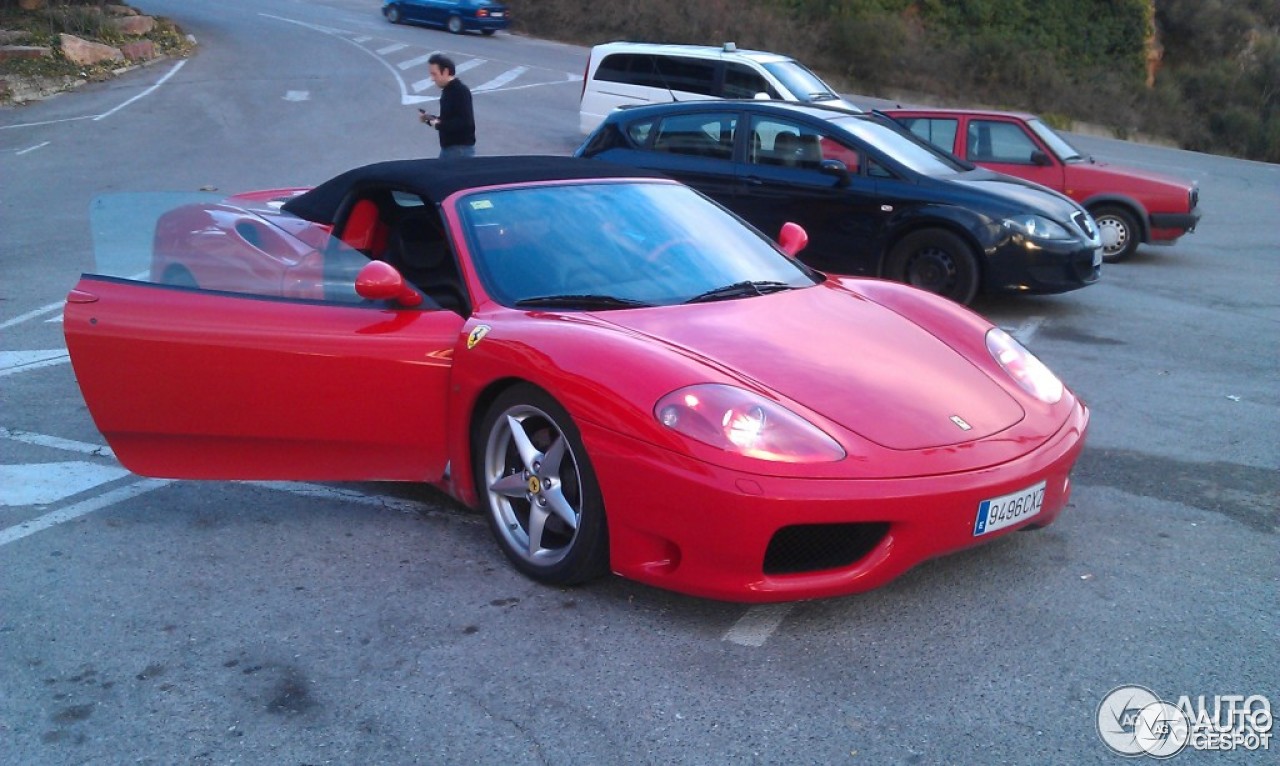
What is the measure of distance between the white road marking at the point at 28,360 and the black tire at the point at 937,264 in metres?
5.74

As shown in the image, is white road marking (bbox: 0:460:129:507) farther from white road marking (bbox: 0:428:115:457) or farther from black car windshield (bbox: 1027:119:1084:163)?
black car windshield (bbox: 1027:119:1084:163)

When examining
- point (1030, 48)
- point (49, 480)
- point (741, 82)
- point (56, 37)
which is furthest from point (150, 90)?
point (1030, 48)

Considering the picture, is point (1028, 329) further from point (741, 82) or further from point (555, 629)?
point (741, 82)

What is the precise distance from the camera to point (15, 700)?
346 centimetres

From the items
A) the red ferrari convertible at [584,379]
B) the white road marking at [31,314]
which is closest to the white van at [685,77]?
the white road marking at [31,314]

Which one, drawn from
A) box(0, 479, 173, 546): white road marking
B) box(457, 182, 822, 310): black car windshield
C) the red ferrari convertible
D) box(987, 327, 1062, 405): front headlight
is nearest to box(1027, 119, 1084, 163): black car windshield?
the red ferrari convertible

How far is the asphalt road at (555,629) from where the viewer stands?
326cm

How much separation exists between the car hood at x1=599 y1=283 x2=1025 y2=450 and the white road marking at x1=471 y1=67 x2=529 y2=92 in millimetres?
22301

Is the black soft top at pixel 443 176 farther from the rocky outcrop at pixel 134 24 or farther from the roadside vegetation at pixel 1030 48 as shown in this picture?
the roadside vegetation at pixel 1030 48

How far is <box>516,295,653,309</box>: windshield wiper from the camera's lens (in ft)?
14.6

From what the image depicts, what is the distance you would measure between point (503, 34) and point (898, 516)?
36.6m

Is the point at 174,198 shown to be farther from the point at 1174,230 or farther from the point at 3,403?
the point at 1174,230

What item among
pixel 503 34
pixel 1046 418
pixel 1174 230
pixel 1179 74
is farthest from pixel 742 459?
pixel 1179 74

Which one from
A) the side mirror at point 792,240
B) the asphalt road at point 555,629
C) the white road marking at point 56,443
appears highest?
the side mirror at point 792,240
